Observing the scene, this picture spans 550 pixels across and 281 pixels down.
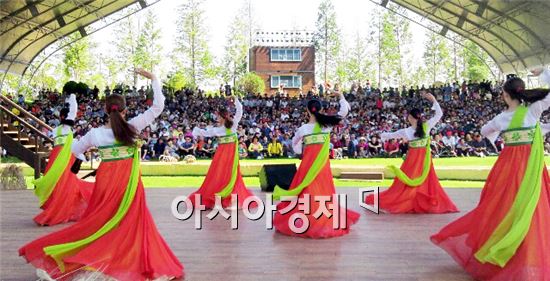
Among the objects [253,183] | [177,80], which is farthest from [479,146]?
[177,80]

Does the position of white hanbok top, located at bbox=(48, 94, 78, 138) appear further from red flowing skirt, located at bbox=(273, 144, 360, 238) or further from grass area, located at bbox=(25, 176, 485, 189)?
grass area, located at bbox=(25, 176, 485, 189)

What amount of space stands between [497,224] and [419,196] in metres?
3.33

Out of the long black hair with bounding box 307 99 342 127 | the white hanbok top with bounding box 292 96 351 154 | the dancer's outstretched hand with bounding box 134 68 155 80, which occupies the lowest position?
the white hanbok top with bounding box 292 96 351 154

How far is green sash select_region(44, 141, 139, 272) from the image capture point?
3.55 m

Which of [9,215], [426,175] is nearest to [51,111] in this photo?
[9,215]

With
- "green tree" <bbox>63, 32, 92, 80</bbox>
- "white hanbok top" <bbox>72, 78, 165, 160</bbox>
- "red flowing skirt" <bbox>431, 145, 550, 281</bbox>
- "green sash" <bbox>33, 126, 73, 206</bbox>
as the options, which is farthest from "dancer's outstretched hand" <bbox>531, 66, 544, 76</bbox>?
"green tree" <bbox>63, 32, 92, 80</bbox>

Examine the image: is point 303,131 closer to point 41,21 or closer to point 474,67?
point 41,21

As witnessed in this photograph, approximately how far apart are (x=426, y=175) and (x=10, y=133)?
8.22m

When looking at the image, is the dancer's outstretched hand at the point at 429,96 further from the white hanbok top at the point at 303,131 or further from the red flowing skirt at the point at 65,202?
the red flowing skirt at the point at 65,202

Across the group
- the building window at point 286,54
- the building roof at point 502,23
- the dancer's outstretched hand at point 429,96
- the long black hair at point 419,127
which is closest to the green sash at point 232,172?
the long black hair at point 419,127

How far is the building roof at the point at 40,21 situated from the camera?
16516mm

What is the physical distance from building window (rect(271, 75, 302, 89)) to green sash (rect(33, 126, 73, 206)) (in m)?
30.3

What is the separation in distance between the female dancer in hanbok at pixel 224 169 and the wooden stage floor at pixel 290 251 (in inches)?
24.6

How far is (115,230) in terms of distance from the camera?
3.70 meters
